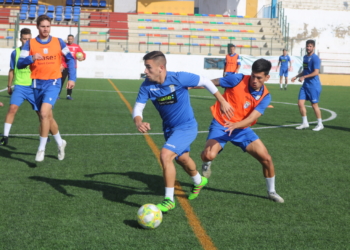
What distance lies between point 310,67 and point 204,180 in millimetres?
6664

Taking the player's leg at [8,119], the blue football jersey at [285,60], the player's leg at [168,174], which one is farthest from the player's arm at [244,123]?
the blue football jersey at [285,60]

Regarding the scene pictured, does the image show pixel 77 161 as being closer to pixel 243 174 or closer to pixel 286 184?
pixel 243 174

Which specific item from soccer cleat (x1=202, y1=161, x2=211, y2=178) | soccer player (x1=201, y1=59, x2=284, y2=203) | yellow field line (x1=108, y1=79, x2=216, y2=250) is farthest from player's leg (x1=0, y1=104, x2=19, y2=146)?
soccer player (x1=201, y1=59, x2=284, y2=203)

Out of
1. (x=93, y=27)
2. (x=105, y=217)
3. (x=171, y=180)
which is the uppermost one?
(x=93, y=27)

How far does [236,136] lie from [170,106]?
96 centimetres

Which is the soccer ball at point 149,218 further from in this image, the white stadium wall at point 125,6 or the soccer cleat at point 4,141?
the white stadium wall at point 125,6

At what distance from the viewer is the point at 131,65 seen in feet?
108

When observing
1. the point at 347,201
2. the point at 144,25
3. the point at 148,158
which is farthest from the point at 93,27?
the point at 347,201

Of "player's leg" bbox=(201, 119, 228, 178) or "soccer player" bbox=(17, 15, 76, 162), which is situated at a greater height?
"soccer player" bbox=(17, 15, 76, 162)

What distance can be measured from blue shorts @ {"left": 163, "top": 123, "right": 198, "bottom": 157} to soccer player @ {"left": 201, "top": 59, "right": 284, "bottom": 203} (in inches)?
17.3

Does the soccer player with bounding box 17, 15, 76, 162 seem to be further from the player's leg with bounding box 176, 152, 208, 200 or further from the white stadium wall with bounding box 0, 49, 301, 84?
the white stadium wall with bounding box 0, 49, 301, 84

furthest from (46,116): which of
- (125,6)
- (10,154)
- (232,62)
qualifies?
(125,6)

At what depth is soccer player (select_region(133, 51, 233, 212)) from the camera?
4.73m

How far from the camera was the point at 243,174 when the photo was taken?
6.49m
